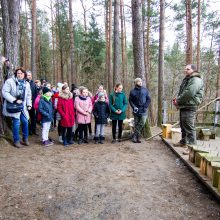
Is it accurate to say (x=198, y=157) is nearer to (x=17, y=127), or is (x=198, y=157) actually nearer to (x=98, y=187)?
(x=98, y=187)

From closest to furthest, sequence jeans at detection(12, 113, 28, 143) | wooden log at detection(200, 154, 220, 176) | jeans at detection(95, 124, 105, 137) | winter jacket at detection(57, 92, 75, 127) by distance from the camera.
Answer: wooden log at detection(200, 154, 220, 176), jeans at detection(12, 113, 28, 143), winter jacket at detection(57, 92, 75, 127), jeans at detection(95, 124, 105, 137)

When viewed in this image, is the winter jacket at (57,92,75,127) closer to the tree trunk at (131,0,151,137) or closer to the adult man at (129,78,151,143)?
the adult man at (129,78,151,143)

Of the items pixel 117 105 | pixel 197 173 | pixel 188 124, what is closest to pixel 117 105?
pixel 117 105

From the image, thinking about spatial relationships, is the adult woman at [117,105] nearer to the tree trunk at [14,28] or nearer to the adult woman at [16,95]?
the adult woman at [16,95]

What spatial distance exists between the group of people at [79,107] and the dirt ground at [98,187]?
0.71 m

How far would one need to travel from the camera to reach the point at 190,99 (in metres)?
5.27

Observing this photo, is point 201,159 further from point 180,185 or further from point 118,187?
point 118,187

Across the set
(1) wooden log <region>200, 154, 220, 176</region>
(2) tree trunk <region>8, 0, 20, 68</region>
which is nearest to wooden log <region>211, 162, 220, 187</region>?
(1) wooden log <region>200, 154, 220, 176</region>

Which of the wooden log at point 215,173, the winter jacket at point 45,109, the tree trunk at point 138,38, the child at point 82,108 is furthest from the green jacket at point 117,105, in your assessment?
the wooden log at point 215,173

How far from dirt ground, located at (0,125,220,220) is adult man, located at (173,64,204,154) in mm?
737

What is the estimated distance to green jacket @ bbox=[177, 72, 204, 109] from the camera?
520 cm

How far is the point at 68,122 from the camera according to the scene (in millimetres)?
6246

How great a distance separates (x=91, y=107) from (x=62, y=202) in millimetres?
3784

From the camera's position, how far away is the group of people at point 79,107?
17.6 feet
